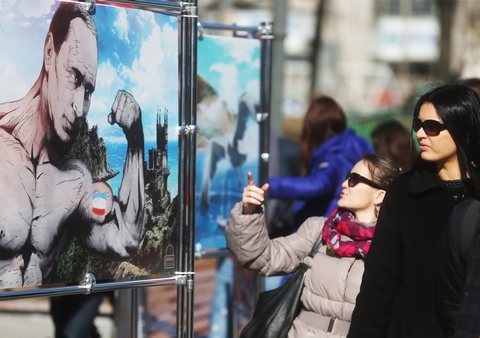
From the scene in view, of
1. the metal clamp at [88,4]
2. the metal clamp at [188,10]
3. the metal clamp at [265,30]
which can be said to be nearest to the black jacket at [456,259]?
the metal clamp at [188,10]

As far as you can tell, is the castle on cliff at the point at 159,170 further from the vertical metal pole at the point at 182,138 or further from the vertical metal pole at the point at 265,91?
the vertical metal pole at the point at 265,91

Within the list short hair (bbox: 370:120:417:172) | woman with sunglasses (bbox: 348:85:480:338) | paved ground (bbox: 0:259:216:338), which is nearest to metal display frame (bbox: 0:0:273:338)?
woman with sunglasses (bbox: 348:85:480:338)

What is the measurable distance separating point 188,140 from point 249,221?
0.44 metres

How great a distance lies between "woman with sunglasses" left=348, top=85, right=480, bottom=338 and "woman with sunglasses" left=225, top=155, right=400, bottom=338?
1.18 feet

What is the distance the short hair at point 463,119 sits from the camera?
10.3 feet

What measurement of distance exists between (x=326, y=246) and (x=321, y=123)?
2446 millimetres

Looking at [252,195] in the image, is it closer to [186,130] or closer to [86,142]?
[186,130]

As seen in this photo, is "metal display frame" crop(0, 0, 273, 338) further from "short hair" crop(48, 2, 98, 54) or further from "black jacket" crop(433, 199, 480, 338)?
"black jacket" crop(433, 199, 480, 338)

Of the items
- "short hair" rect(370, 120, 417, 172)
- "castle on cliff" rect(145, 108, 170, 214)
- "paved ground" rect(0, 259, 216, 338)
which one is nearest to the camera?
"castle on cliff" rect(145, 108, 170, 214)

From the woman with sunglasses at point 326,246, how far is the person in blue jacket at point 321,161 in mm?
1681

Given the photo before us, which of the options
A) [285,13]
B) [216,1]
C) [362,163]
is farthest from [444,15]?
[362,163]

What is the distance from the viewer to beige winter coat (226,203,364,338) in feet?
11.8

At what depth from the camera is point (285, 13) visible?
24.6ft

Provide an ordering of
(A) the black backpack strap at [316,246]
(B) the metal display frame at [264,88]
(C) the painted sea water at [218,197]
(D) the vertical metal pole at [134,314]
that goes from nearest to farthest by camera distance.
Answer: (A) the black backpack strap at [316,246]
(D) the vertical metal pole at [134,314]
(C) the painted sea water at [218,197]
(B) the metal display frame at [264,88]
